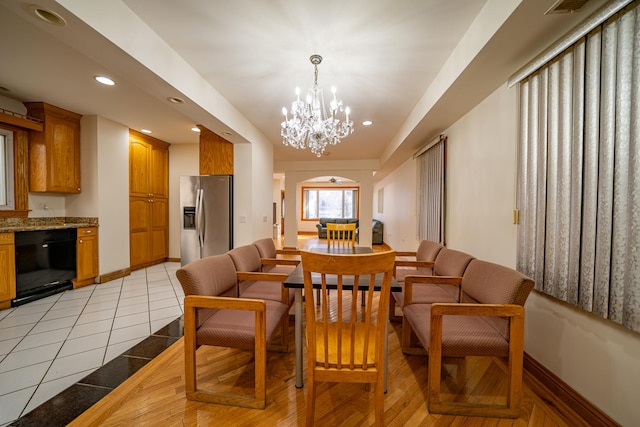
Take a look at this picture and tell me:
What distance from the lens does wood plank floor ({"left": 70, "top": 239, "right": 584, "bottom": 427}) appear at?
53.7 inches

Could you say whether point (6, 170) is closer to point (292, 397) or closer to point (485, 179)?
point (292, 397)

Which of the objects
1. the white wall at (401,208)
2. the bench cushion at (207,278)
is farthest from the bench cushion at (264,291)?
the white wall at (401,208)

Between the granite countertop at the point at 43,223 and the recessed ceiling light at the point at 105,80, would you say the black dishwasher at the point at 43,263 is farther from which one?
the recessed ceiling light at the point at 105,80

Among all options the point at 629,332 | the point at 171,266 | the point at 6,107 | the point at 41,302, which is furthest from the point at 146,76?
the point at 171,266

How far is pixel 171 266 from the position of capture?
15.8 ft

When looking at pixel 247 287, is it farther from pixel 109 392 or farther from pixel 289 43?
pixel 289 43

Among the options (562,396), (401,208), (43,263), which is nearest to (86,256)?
(43,263)

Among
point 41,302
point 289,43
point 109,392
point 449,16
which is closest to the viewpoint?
point 109,392

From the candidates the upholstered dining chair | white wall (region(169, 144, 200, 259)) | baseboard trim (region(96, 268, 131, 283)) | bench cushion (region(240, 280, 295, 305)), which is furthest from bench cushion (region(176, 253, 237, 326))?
white wall (region(169, 144, 200, 259))

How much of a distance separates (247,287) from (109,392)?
1065 millimetres

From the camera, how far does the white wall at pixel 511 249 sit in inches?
48.9

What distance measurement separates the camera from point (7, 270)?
2.73m

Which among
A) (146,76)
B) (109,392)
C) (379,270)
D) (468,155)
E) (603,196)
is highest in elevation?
(146,76)

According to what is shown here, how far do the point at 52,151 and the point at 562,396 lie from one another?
19.3 feet
